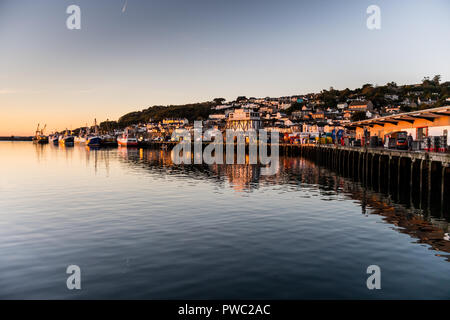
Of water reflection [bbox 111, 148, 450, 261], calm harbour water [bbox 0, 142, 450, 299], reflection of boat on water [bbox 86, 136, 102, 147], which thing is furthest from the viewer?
reflection of boat on water [bbox 86, 136, 102, 147]

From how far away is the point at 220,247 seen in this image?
17.0 metres

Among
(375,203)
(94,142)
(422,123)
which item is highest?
(422,123)

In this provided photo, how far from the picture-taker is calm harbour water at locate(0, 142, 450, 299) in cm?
1238

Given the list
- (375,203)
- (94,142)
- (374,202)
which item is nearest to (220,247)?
(375,203)

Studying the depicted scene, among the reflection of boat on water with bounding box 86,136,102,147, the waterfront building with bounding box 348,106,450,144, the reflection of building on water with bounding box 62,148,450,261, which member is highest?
the waterfront building with bounding box 348,106,450,144

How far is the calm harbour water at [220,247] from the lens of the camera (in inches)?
488

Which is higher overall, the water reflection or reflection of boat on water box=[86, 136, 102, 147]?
reflection of boat on water box=[86, 136, 102, 147]

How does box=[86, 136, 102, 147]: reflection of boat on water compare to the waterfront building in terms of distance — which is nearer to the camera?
the waterfront building

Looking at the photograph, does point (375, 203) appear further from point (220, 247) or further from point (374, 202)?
point (220, 247)

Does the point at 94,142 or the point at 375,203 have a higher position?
the point at 94,142

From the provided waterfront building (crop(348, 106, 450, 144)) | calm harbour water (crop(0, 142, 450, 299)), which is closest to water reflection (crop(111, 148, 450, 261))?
calm harbour water (crop(0, 142, 450, 299))

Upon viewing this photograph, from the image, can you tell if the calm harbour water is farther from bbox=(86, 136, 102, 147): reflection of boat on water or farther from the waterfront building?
bbox=(86, 136, 102, 147): reflection of boat on water

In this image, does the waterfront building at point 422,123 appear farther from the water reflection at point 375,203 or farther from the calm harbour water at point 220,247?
the calm harbour water at point 220,247

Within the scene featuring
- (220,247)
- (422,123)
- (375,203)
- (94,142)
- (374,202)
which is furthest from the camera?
(94,142)
